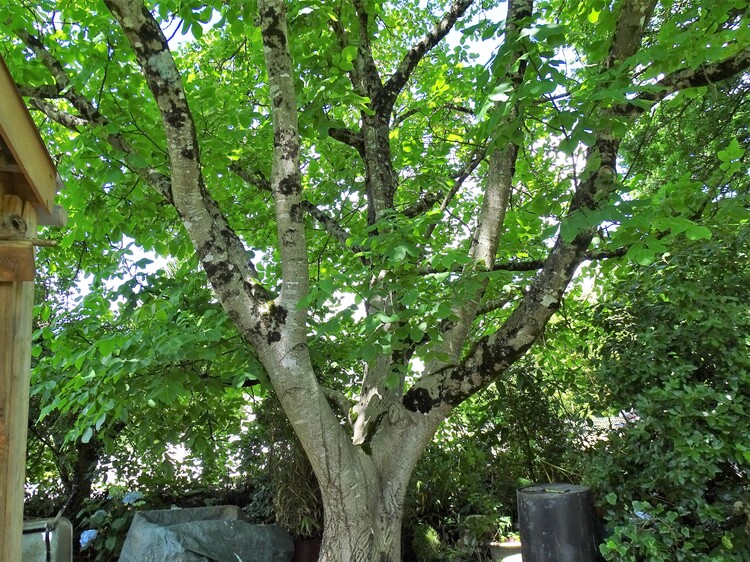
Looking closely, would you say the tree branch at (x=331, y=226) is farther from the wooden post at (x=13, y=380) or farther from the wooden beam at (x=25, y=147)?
the wooden post at (x=13, y=380)

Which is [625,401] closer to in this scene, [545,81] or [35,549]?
[545,81]

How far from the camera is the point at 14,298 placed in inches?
66.6

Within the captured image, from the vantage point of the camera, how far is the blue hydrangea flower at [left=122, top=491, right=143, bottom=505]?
17.2 feet

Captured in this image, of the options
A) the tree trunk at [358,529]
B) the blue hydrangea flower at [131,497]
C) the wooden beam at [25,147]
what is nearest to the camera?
the wooden beam at [25,147]

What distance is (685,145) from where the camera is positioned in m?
→ 6.89

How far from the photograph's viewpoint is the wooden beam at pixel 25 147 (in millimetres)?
1568

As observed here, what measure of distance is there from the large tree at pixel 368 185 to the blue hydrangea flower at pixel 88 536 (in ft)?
9.01

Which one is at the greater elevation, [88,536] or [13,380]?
[13,380]

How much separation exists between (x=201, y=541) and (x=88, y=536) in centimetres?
163

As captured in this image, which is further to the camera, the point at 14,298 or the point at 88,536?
the point at 88,536

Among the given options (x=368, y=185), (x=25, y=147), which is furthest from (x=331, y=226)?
(x=25, y=147)

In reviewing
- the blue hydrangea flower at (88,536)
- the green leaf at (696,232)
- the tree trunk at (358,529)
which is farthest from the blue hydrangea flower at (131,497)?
the green leaf at (696,232)

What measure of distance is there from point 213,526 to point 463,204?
4.29 meters

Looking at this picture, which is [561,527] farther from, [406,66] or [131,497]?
[131,497]
